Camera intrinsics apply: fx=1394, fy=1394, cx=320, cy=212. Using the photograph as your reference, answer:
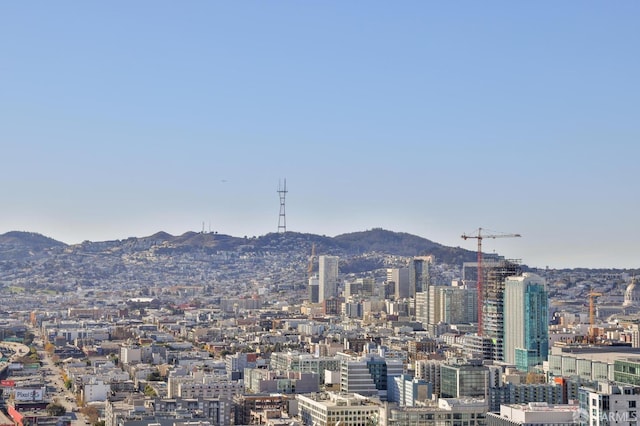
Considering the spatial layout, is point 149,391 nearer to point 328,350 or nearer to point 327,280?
point 328,350

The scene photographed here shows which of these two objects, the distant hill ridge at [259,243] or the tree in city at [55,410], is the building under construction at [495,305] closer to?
the tree in city at [55,410]

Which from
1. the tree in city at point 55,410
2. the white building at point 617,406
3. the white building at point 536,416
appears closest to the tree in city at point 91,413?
the tree in city at point 55,410

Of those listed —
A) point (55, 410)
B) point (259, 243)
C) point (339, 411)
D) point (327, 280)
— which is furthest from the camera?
point (259, 243)

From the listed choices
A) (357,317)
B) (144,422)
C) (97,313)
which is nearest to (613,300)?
(357,317)

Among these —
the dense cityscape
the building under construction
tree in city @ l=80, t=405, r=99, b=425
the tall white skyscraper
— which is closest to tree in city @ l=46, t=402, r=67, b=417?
the dense cityscape

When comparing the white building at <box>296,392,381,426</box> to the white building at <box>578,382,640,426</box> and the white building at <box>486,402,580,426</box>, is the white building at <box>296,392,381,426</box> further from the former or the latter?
the white building at <box>578,382,640,426</box>

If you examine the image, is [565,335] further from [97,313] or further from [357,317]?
[97,313]

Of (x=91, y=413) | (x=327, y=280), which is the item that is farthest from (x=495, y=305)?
(x=327, y=280)

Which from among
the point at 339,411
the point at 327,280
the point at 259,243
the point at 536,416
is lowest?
the point at 339,411
